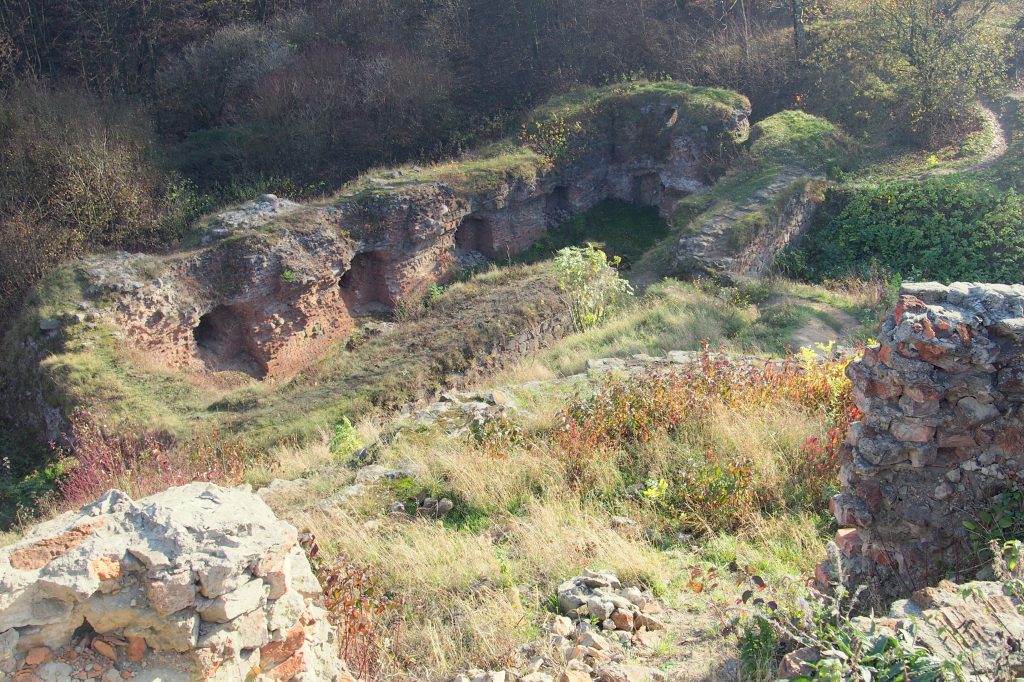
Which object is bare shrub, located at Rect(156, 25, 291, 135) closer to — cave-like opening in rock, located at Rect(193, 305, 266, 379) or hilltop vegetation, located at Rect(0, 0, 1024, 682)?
hilltop vegetation, located at Rect(0, 0, 1024, 682)

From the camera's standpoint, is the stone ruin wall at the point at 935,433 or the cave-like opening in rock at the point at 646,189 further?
the cave-like opening in rock at the point at 646,189

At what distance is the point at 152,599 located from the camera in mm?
3039

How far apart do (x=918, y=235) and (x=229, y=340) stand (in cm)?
1208

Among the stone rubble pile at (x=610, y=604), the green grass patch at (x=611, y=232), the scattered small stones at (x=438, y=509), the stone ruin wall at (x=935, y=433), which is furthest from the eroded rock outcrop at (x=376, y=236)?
the stone ruin wall at (x=935, y=433)

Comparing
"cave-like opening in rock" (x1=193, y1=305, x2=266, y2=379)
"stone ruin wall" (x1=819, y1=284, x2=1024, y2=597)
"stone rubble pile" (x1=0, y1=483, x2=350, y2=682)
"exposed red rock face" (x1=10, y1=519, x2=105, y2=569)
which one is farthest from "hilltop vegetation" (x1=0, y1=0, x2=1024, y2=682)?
"exposed red rock face" (x1=10, y1=519, x2=105, y2=569)

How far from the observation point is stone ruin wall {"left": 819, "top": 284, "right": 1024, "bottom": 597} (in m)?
3.93

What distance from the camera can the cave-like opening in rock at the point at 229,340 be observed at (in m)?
12.9

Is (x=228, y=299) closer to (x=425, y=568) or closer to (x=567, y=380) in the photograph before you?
(x=567, y=380)

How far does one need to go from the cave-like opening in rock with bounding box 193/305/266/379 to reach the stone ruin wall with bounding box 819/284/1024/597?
10.8 m

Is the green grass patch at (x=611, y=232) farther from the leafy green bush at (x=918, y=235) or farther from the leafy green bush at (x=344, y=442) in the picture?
the leafy green bush at (x=344, y=442)

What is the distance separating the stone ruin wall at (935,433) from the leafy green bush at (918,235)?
947cm

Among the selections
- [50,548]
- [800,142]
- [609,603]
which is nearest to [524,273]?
[800,142]

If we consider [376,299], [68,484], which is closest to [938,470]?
[68,484]

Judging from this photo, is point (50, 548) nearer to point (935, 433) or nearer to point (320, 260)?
point (935, 433)
